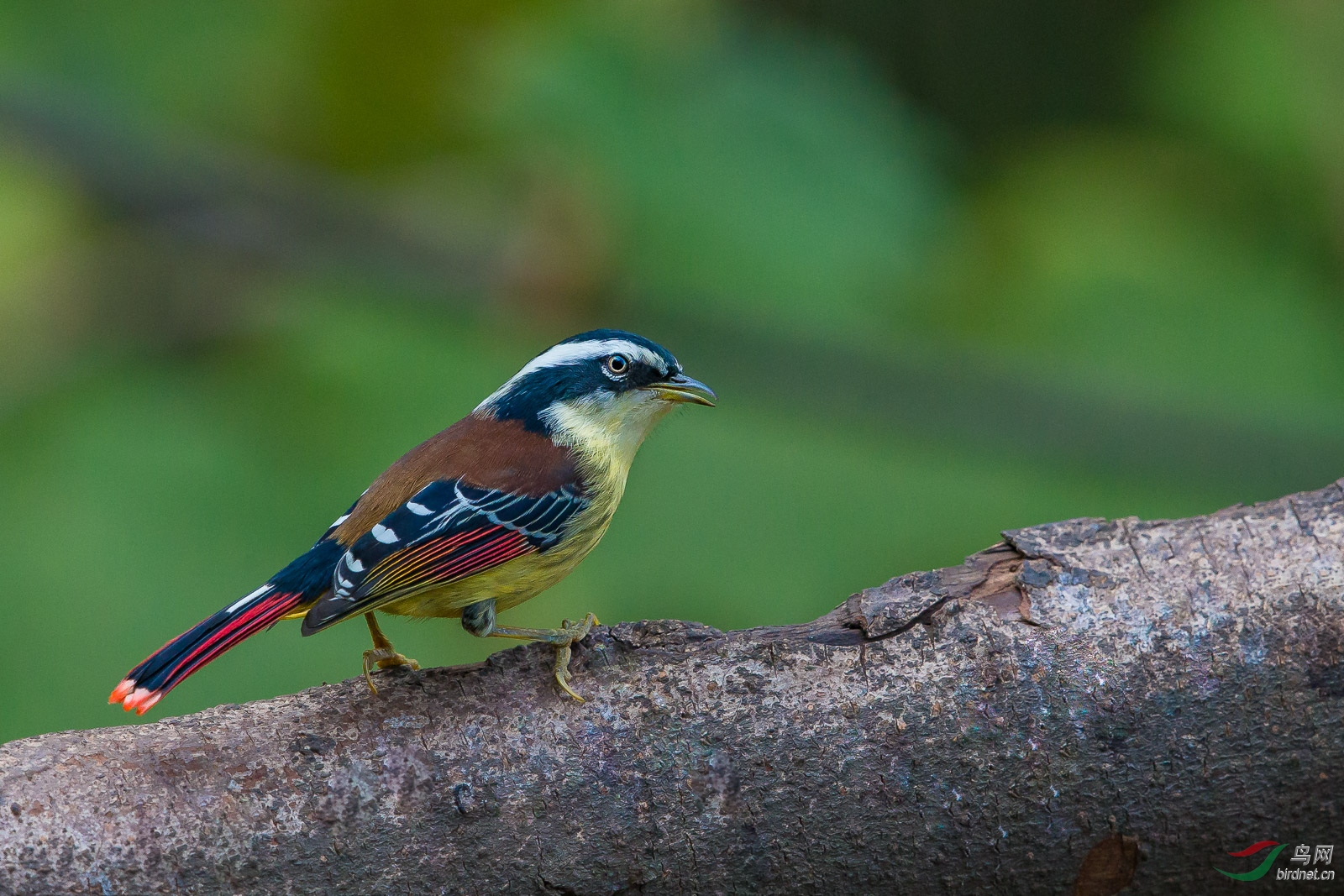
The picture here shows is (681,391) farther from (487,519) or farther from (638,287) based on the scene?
(638,287)

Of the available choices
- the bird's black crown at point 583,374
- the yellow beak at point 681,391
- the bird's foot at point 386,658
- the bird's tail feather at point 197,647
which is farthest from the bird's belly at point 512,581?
the yellow beak at point 681,391

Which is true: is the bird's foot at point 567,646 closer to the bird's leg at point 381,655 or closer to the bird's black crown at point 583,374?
the bird's leg at point 381,655

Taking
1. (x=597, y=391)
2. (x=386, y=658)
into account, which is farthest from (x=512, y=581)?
(x=597, y=391)

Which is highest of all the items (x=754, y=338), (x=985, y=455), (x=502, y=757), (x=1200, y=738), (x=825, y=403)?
(x=754, y=338)

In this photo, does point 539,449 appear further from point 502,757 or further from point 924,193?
point 924,193

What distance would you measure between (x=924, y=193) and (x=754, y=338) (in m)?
1.30

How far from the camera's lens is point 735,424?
551cm

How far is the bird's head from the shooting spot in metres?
3.77

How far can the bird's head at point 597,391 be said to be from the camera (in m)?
3.77

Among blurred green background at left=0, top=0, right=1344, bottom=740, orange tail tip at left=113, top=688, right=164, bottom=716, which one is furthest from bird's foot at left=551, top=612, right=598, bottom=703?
blurred green background at left=0, top=0, right=1344, bottom=740

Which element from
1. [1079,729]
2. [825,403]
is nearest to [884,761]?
[1079,729]

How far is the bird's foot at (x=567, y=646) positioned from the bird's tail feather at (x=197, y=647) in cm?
68

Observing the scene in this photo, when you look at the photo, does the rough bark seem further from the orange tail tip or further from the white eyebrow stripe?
the white eyebrow stripe

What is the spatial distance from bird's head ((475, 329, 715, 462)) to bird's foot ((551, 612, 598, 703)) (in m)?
0.70
